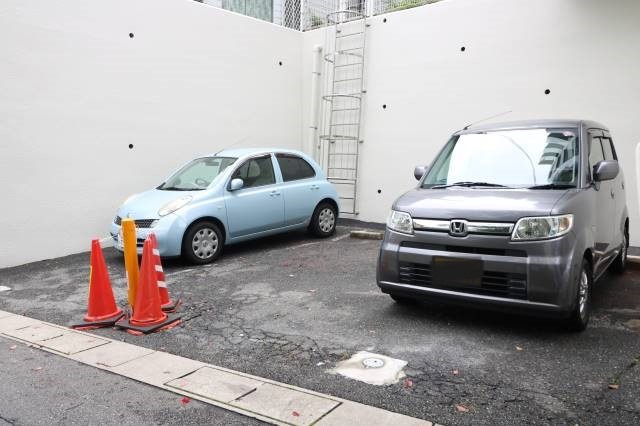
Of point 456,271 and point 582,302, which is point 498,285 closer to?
point 456,271

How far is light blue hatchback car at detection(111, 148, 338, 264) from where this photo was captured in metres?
6.58

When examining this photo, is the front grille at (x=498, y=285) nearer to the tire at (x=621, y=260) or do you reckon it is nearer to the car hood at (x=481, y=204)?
the car hood at (x=481, y=204)

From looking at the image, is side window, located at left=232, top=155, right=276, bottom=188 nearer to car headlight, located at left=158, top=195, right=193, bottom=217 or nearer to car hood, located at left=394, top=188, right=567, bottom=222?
car headlight, located at left=158, top=195, right=193, bottom=217

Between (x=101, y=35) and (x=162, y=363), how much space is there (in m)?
6.23

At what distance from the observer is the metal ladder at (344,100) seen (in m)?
10.2

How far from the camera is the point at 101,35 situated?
7.86m

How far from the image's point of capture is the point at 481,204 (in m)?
4.01

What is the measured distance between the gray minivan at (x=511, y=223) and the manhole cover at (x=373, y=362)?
32.4 inches

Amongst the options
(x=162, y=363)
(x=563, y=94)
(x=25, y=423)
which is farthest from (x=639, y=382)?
(x=563, y=94)

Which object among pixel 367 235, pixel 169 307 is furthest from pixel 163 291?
pixel 367 235

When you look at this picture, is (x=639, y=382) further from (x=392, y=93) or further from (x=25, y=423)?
(x=392, y=93)

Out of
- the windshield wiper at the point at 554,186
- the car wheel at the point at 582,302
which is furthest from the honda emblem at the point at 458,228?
the car wheel at the point at 582,302

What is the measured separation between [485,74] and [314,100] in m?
3.91

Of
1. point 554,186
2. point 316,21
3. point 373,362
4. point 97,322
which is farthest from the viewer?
point 316,21
